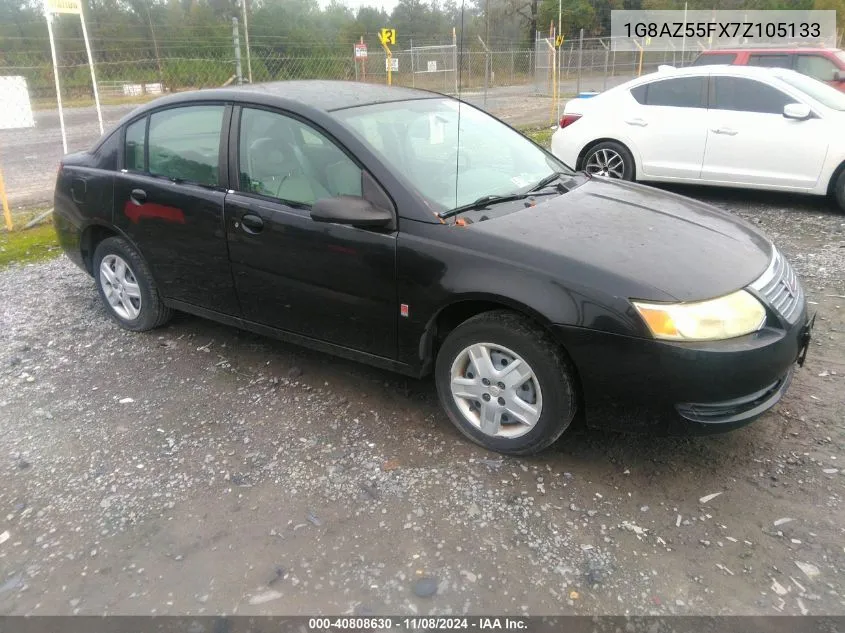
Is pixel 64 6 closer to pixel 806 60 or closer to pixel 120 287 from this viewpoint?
pixel 120 287

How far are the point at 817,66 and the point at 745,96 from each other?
528 cm

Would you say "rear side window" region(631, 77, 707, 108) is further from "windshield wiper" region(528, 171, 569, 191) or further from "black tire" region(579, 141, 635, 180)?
"windshield wiper" region(528, 171, 569, 191)

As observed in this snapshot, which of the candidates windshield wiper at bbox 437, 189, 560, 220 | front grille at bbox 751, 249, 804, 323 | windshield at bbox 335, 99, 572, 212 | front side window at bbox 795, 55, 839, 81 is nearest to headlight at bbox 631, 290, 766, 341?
front grille at bbox 751, 249, 804, 323

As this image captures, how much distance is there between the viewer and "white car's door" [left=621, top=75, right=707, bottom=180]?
25.1ft

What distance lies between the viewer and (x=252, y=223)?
3705mm

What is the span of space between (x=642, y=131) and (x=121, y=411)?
656 cm

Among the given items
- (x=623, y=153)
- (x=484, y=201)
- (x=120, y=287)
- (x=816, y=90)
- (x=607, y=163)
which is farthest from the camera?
(x=607, y=163)

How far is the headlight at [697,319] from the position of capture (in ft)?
8.98

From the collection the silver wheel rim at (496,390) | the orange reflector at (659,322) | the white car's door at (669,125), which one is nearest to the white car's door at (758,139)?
the white car's door at (669,125)

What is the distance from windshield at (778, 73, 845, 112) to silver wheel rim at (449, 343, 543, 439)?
19.8ft

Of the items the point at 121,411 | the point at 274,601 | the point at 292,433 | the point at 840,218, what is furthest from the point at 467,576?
the point at 840,218

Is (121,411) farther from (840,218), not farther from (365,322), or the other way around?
(840,218)

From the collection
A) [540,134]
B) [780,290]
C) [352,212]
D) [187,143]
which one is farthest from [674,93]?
[540,134]

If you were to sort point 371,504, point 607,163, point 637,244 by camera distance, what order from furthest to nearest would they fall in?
point 607,163 < point 637,244 < point 371,504
